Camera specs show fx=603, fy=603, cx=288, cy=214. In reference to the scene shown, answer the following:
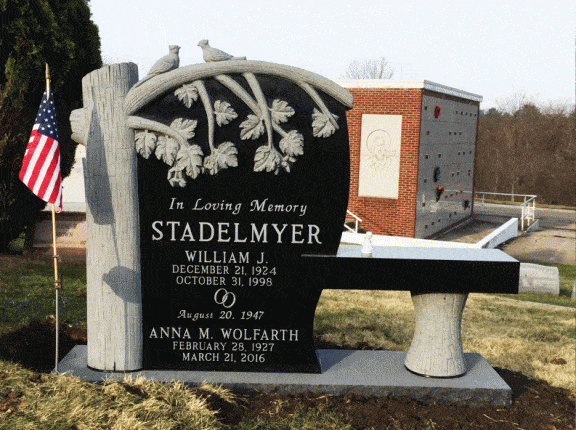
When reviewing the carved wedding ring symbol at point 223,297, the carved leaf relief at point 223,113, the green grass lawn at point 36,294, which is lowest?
the green grass lawn at point 36,294

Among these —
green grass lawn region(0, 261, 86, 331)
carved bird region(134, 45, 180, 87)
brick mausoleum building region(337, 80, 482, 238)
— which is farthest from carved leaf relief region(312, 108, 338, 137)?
brick mausoleum building region(337, 80, 482, 238)

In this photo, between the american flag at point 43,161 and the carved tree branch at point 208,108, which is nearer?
the american flag at point 43,161

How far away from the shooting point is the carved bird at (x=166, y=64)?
5773 mm

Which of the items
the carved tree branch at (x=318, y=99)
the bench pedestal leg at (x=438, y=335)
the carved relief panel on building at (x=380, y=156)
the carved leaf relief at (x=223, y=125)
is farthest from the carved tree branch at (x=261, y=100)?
the carved relief panel on building at (x=380, y=156)

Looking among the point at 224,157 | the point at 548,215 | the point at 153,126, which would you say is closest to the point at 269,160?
the point at 224,157

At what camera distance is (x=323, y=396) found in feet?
18.7

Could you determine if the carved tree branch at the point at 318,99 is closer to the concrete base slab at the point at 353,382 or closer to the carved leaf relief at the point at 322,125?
the carved leaf relief at the point at 322,125

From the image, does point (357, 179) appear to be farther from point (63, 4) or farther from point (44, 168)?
point (44, 168)

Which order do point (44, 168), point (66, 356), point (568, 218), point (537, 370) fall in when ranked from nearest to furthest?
point (44, 168) → point (66, 356) → point (537, 370) → point (568, 218)

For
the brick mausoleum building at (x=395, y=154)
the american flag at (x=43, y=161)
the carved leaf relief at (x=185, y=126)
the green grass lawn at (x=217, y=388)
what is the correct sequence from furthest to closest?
the brick mausoleum building at (x=395, y=154) → the carved leaf relief at (x=185, y=126) → the american flag at (x=43, y=161) → the green grass lawn at (x=217, y=388)

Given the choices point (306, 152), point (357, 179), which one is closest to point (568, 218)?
point (357, 179)

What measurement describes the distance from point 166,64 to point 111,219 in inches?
62.1

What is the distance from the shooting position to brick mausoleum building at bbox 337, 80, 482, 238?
18781mm

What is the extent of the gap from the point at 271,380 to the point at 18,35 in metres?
8.36
